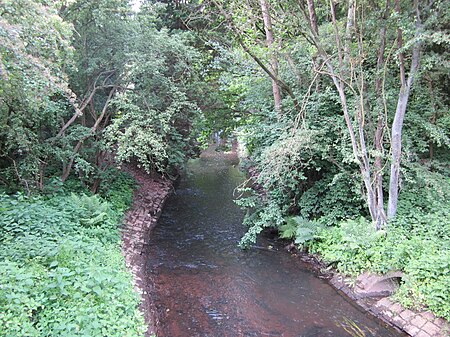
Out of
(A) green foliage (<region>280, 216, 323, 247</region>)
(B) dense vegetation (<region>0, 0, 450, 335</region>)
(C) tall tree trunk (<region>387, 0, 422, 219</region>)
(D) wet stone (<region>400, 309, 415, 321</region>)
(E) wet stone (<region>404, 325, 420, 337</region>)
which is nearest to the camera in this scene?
(B) dense vegetation (<region>0, 0, 450, 335</region>)

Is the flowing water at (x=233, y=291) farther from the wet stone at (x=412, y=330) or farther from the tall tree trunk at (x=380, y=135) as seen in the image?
the tall tree trunk at (x=380, y=135)

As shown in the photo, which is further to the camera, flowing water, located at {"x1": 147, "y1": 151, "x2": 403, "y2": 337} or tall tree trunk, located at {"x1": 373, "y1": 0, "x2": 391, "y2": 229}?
tall tree trunk, located at {"x1": 373, "y1": 0, "x2": 391, "y2": 229}

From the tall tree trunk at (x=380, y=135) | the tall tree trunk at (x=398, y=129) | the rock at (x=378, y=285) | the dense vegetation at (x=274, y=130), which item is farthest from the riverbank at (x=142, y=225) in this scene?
the tall tree trunk at (x=398, y=129)

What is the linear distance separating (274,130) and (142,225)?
A: 4.89m

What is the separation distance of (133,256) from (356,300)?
4982 millimetres

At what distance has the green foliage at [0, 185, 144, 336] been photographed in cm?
362

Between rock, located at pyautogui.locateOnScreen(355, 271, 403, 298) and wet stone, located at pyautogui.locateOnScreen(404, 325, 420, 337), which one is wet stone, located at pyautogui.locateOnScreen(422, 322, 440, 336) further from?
rock, located at pyautogui.locateOnScreen(355, 271, 403, 298)

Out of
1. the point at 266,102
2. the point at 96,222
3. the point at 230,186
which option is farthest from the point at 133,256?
the point at 230,186

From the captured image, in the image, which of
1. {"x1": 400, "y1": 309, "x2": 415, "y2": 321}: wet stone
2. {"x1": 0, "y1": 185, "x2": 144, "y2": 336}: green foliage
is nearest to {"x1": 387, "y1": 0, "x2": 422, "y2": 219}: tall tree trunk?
{"x1": 400, "y1": 309, "x2": 415, "y2": 321}: wet stone

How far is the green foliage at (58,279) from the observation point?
3.62m

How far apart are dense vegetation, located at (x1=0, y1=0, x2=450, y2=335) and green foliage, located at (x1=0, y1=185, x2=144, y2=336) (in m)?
0.04

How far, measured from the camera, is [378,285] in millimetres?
6328

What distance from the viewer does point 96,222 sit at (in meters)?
6.84

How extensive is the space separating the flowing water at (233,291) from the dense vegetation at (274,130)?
0.74 meters
